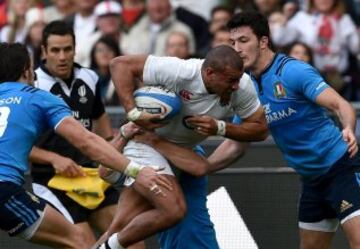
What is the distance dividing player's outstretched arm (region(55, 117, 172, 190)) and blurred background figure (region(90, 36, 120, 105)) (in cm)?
455

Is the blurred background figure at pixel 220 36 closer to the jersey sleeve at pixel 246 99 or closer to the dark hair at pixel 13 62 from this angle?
the jersey sleeve at pixel 246 99

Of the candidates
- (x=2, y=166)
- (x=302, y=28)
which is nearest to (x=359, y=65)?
(x=302, y=28)

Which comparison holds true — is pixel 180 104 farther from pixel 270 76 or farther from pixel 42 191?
pixel 42 191

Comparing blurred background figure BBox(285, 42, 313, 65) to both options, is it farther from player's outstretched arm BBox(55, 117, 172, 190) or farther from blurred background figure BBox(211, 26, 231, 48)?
player's outstretched arm BBox(55, 117, 172, 190)

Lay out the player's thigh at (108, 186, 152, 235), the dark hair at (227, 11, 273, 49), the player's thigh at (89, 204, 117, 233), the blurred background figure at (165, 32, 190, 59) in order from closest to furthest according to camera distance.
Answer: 1. the player's thigh at (108, 186, 152, 235)
2. the dark hair at (227, 11, 273, 49)
3. the player's thigh at (89, 204, 117, 233)
4. the blurred background figure at (165, 32, 190, 59)

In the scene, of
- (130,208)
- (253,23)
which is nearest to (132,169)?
(130,208)

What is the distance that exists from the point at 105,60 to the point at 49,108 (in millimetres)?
4775

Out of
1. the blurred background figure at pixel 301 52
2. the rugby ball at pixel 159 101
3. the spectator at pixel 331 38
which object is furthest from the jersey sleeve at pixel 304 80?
the spectator at pixel 331 38

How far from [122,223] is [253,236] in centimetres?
176

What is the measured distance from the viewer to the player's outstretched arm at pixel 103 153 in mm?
8445

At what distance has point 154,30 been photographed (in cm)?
1412

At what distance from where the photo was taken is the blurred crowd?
13203 mm

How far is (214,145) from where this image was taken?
1065 cm

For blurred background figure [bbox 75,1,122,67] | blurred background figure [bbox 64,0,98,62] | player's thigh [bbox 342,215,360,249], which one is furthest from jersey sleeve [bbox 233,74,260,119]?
blurred background figure [bbox 64,0,98,62]
